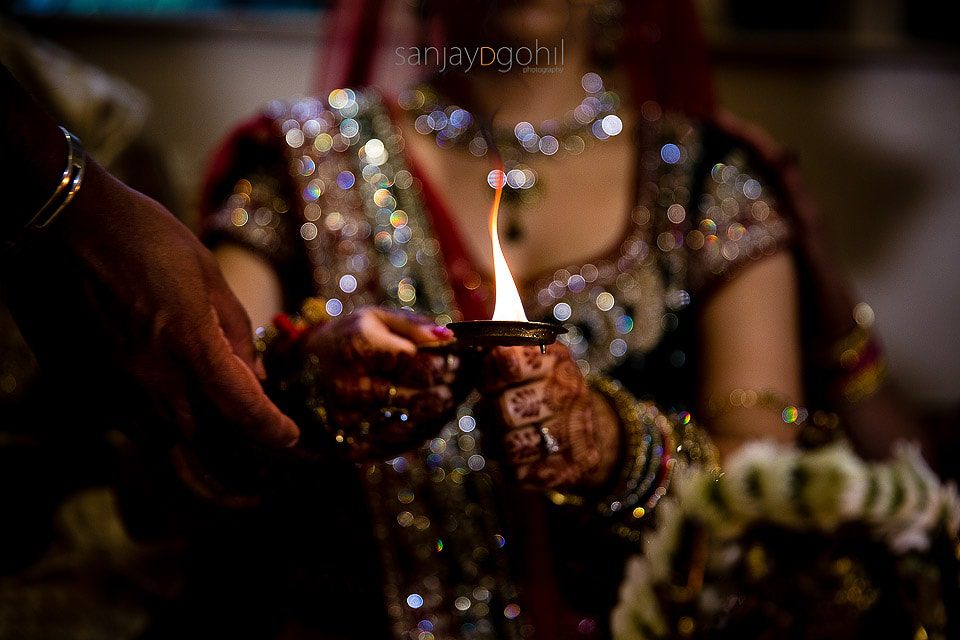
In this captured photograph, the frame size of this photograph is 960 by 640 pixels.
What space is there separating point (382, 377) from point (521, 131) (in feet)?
1.72

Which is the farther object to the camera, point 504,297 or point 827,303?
point 827,303

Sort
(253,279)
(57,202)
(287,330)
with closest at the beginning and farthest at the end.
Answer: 1. (57,202)
2. (287,330)
3. (253,279)

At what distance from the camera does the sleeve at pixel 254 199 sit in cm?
75

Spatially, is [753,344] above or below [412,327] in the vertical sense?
below

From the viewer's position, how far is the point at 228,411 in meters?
0.40

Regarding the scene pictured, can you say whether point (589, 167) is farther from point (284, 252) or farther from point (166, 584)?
point (166, 584)

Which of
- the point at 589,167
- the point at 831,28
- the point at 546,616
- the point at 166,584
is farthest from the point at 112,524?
the point at 831,28

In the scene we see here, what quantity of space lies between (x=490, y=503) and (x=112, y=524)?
521 millimetres

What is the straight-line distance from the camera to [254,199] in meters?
0.77

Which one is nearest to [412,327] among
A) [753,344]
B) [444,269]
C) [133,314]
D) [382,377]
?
[382,377]

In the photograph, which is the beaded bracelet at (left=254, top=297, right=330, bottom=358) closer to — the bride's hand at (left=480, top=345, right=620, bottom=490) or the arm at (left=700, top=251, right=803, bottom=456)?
the bride's hand at (left=480, top=345, right=620, bottom=490)

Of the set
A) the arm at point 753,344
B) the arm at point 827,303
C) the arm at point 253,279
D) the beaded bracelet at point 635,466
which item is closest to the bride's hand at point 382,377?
the beaded bracelet at point 635,466

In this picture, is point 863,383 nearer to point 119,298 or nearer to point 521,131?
point 521,131

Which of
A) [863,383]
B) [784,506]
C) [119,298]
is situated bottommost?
[863,383]
